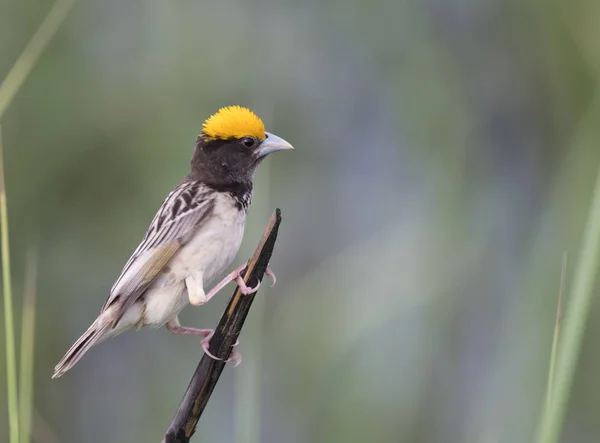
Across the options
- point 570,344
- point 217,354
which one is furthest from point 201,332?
point 570,344

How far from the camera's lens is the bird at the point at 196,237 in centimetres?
276

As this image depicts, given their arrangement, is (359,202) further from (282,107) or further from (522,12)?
(522,12)

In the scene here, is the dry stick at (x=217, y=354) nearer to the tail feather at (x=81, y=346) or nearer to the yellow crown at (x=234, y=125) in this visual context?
the tail feather at (x=81, y=346)

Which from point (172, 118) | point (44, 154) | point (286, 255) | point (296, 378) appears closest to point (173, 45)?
point (172, 118)

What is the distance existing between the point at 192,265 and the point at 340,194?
77.3 inches

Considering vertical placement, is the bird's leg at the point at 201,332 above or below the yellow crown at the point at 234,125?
below

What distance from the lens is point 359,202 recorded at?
4.61m

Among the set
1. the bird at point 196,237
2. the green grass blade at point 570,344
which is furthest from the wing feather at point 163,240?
the green grass blade at point 570,344

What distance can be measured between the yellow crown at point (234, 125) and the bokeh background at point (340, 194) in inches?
11.0

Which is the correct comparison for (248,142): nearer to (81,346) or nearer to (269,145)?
(269,145)

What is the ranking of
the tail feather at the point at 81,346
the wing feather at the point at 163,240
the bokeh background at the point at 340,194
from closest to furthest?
1. the tail feather at the point at 81,346
2. the wing feather at the point at 163,240
3. the bokeh background at the point at 340,194

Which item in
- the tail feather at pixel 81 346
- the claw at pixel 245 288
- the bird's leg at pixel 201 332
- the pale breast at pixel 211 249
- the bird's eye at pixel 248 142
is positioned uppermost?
the bird's eye at pixel 248 142

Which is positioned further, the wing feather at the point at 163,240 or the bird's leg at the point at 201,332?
the wing feather at the point at 163,240

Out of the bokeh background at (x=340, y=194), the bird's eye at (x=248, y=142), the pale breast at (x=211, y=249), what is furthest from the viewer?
the bokeh background at (x=340, y=194)
